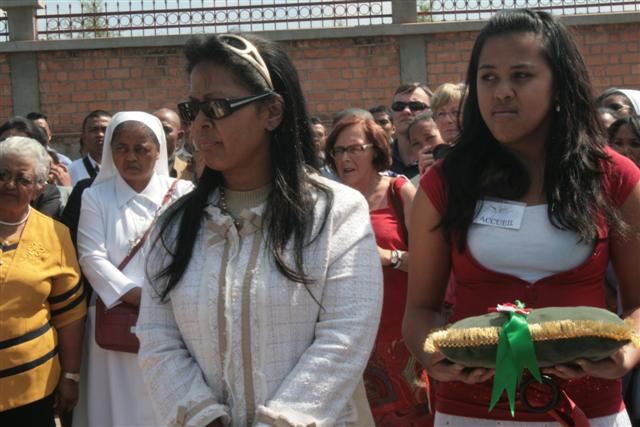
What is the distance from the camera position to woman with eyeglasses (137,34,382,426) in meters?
2.81

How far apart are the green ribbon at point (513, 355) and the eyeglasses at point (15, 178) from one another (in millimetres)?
3388

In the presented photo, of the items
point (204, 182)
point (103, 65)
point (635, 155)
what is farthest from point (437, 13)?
point (204, 182)

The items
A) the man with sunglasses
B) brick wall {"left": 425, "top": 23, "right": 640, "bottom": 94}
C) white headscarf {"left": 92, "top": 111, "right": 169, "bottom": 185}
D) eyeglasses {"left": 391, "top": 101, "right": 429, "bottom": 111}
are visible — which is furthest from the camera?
brick wall {"left": 425, "top": 23, "right": 640, "bottom": 94}

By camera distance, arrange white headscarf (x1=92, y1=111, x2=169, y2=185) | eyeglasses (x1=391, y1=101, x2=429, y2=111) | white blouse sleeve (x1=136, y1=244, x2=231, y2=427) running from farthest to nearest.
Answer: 1. eyeglasses (x1=391, y1=101, x2=429, y2=111)
2. white headscarf (x1=92, y1=111, x2=169, y2=185)
3. white blouse sleeve (x1=136, y1=244, x2=231, y2=427)

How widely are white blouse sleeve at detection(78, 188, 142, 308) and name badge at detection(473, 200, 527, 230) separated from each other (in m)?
2.76

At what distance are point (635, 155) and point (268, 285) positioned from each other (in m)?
2.90

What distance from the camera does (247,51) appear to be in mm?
2971

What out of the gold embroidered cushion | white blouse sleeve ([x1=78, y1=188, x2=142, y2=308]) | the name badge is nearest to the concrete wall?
white blouse sleeve ([x1=78, y1=188, x2=142, y2=308])

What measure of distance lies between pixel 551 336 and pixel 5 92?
13.0m

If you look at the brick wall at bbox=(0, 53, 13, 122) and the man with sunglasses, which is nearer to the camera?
the man with sunglasses

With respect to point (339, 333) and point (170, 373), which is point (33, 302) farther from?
point (339, 333)

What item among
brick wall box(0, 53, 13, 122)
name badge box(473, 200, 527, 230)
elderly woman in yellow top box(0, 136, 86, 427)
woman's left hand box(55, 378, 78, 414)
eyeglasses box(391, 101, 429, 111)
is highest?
brick wall box(0, 53, 13, 122)

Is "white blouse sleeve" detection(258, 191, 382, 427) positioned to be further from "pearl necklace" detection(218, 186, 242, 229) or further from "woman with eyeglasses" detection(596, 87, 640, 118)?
"woman with eyeglasses" detection(596, 87, 640, 118)

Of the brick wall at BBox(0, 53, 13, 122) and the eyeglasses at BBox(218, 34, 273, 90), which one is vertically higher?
the brick wall at BBox(0, 53, 13, 122)
